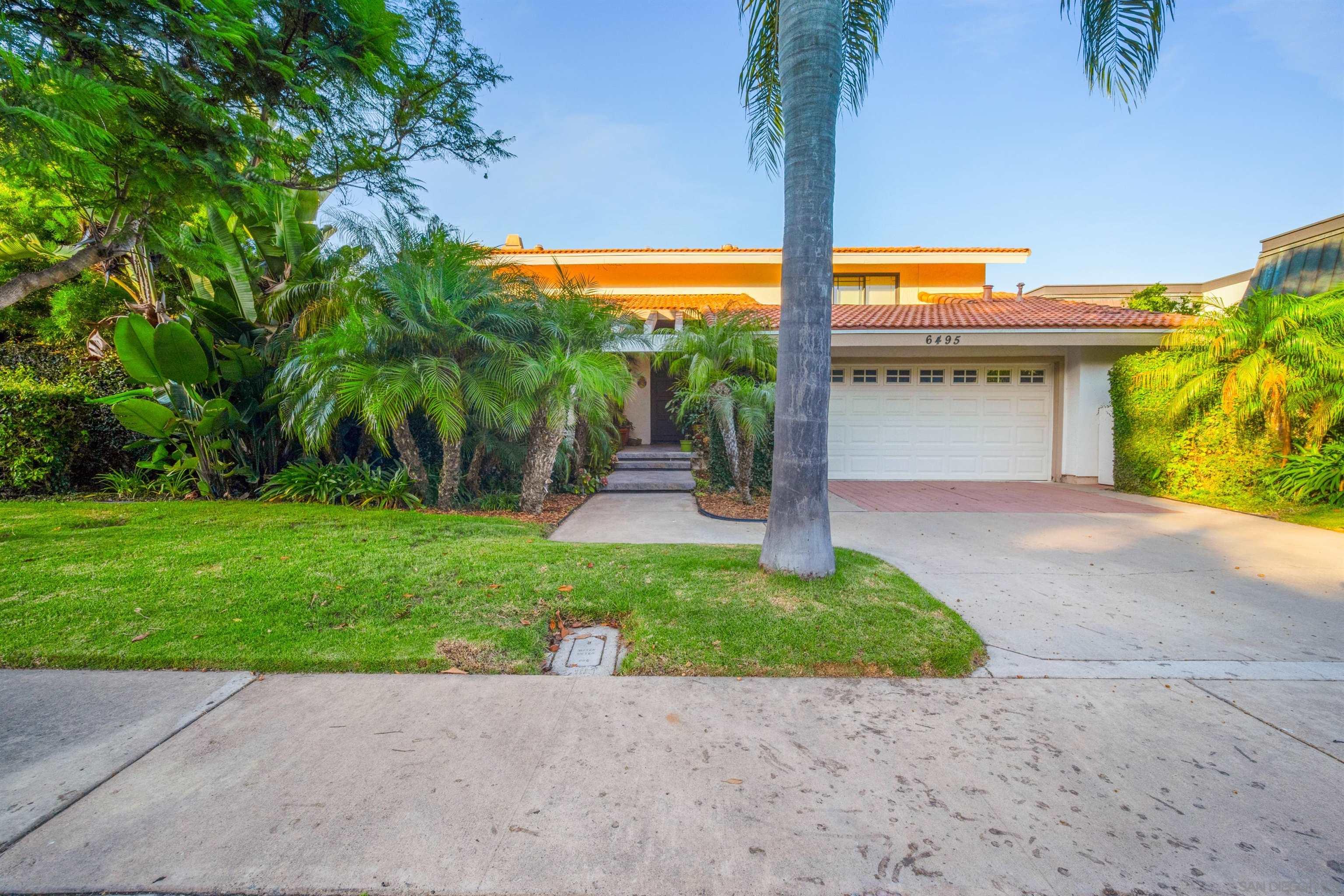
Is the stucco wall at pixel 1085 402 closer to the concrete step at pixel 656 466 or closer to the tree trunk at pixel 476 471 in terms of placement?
the concrete step at pixel 656 466

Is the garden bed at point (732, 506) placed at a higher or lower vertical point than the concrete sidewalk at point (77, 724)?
higher

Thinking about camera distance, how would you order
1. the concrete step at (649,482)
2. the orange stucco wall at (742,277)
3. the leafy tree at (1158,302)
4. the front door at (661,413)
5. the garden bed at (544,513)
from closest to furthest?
the garden bed at (544,513) → the concrete step at (649,482) → the front door at (661,413) → the leafy tree at (1158,302) → the orange stucco wall at (742,277)

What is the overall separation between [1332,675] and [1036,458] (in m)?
9.13

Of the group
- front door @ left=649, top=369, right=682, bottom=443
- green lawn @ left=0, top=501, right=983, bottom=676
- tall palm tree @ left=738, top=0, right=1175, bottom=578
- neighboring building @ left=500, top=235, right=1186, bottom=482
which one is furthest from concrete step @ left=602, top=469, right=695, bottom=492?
tall palm tree @ left=738, top=0, right=1175, bottom=578

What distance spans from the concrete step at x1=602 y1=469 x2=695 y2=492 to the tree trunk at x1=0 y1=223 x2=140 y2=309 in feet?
21.9

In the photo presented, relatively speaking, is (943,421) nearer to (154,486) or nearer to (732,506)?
(732,506)

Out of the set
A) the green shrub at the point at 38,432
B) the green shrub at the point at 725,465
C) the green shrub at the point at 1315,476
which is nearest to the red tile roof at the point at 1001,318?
the green shrub at the point at 725,465

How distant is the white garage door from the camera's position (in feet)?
37.3

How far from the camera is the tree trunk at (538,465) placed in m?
7.55

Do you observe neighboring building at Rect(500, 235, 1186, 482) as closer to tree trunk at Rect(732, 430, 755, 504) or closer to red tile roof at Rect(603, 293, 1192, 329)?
red tile roof at Rect(603, 293, 1192, 329)

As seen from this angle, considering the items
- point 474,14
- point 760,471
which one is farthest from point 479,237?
point 760,471

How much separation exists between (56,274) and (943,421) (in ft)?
41.9

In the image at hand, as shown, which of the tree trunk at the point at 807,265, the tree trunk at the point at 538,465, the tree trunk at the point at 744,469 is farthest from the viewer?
the tree trunk at the point at 744,469

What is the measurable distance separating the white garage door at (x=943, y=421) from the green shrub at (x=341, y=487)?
8.01m
